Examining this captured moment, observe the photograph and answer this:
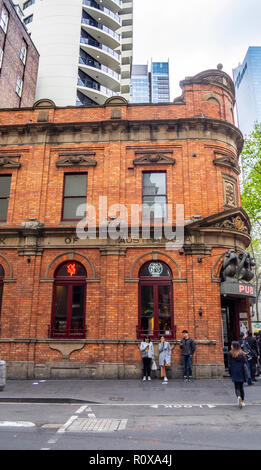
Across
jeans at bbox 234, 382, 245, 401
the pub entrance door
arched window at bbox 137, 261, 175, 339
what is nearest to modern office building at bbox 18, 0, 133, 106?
arched window at bbox 137, 261, 175, 339

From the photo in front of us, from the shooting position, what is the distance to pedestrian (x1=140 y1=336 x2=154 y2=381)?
12.2 meters

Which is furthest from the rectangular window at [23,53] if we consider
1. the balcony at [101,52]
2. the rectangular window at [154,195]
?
the rectangular window at [154,195]

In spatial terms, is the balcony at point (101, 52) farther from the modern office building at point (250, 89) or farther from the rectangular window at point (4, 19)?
the modern office building at point (250, 89)

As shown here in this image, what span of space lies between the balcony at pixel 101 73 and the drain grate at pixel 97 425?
128ft

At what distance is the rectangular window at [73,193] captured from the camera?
580 inches

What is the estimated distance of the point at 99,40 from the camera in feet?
139

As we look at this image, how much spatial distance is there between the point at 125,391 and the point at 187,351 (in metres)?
2.73

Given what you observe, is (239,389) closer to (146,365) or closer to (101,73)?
(146,365)

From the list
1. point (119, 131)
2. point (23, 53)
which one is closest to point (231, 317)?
point (119, 131)

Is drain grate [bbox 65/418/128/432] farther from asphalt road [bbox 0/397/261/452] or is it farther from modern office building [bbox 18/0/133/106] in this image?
modern office building [bbox 18/0/133/106]

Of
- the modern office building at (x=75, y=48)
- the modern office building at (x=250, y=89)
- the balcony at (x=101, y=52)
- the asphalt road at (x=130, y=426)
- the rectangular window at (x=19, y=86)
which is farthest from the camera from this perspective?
the modern office building at (x=250, y=89)

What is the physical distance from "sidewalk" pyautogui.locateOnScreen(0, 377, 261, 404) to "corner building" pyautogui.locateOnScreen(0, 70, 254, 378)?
86cm

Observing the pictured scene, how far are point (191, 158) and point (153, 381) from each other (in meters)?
9.23
